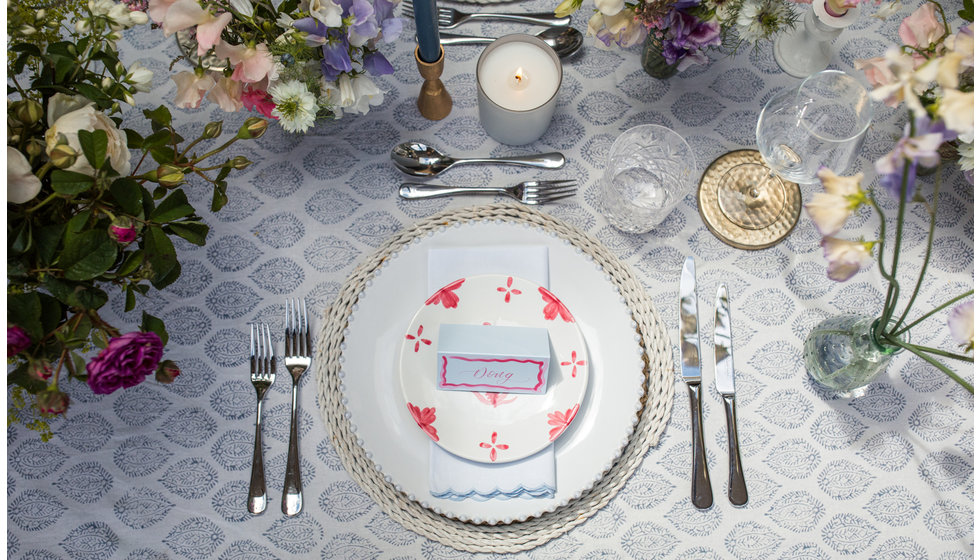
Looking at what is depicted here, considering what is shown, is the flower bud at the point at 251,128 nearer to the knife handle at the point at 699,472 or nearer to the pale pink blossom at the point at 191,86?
the pale pink blossom at the point at 191,86

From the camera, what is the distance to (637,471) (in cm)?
87

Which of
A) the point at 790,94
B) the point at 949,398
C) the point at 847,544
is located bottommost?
the point at 847,544

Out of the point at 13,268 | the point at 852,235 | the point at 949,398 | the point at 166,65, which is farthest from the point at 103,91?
the point at 949,398

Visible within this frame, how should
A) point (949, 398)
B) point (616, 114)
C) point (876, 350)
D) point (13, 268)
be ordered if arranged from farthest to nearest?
point (616, 114)
point (949, 398)
point (876, 350)
point (13, 268)

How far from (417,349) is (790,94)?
600 millimetres

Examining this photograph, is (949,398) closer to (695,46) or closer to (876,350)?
(876,350)

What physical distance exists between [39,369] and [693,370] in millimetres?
734

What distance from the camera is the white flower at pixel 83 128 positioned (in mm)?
603

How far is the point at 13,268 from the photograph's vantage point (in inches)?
24.9

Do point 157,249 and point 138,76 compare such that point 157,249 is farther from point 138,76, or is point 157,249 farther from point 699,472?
point 699,472

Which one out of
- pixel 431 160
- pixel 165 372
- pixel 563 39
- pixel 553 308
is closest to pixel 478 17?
pixel 563 39

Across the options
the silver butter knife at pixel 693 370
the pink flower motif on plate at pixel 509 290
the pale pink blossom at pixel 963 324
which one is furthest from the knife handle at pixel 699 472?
the pale pink blossom at pixel 963 324

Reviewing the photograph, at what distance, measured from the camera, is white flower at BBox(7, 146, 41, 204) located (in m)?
0.58

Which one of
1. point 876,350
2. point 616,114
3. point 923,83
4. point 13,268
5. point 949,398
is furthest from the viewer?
point 616,114
